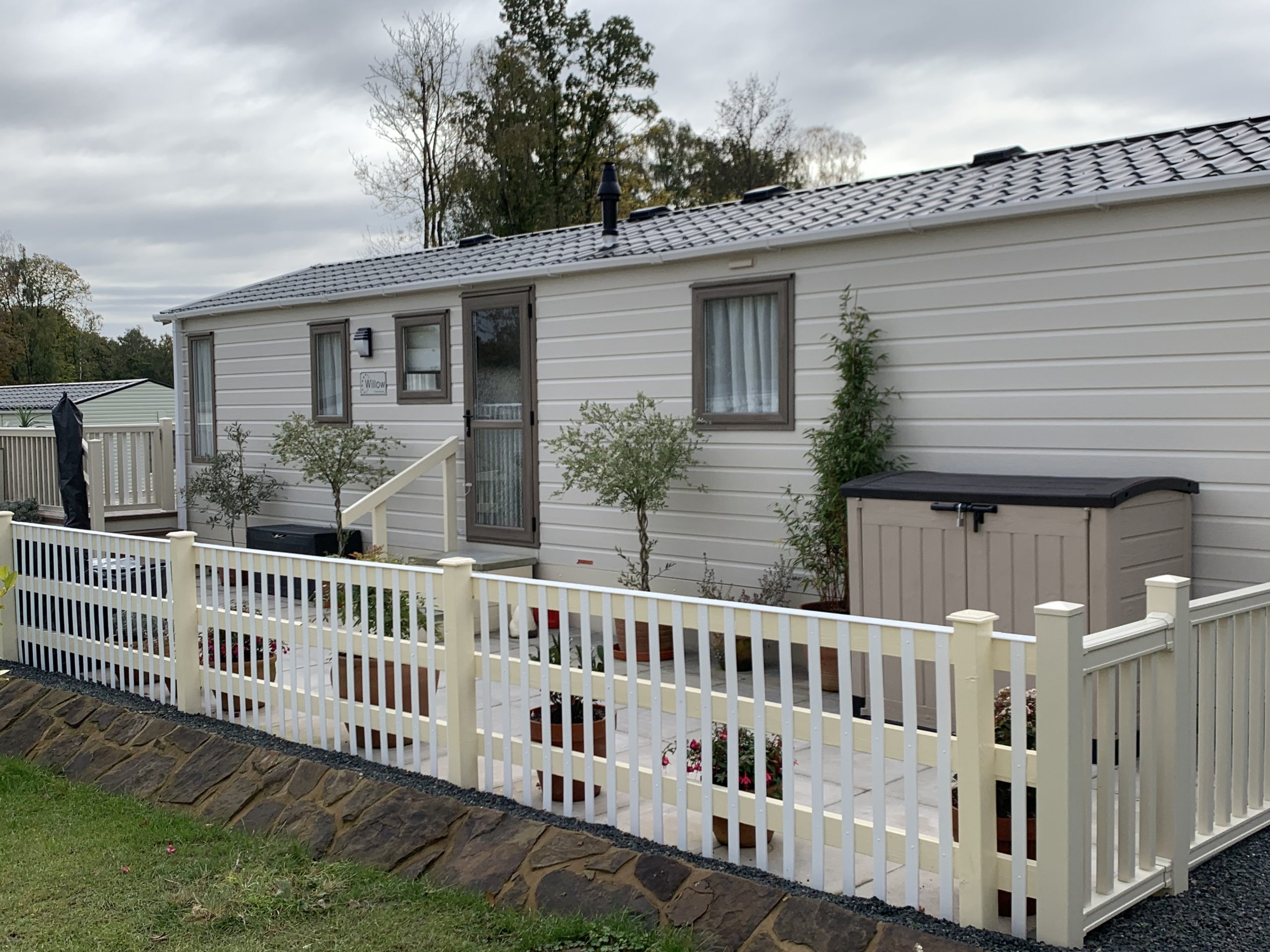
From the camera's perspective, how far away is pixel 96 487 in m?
12.7

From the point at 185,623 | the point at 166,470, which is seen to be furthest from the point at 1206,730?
the point at 166,470

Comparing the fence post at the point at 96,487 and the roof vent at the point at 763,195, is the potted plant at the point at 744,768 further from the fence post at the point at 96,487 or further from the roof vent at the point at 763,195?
the fence post at the point at 96,487

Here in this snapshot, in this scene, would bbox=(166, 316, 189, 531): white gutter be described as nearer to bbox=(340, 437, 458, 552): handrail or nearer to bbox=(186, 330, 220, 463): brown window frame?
bbox=(186, 330, 220, 463): brown window frame

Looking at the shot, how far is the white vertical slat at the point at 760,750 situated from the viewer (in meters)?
3.78

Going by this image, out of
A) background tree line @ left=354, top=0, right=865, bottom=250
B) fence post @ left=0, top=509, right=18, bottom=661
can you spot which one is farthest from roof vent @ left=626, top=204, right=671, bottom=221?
background tree line @ left=354, top=0, right=865, bottom=250

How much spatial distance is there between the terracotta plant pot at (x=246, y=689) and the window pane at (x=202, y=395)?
7.17m

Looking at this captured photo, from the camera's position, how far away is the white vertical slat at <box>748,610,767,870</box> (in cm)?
378

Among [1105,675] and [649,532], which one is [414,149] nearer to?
[649,532]

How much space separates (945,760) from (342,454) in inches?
318

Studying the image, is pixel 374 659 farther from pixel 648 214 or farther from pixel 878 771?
pixel 648 214

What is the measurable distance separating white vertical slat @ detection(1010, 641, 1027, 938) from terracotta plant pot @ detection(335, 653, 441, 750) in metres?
2.56

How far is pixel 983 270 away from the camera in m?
6.62

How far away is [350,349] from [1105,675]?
883 cm

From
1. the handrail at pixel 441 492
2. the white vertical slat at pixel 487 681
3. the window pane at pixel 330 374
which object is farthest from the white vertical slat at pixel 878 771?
the window pane at pixel 330 374
